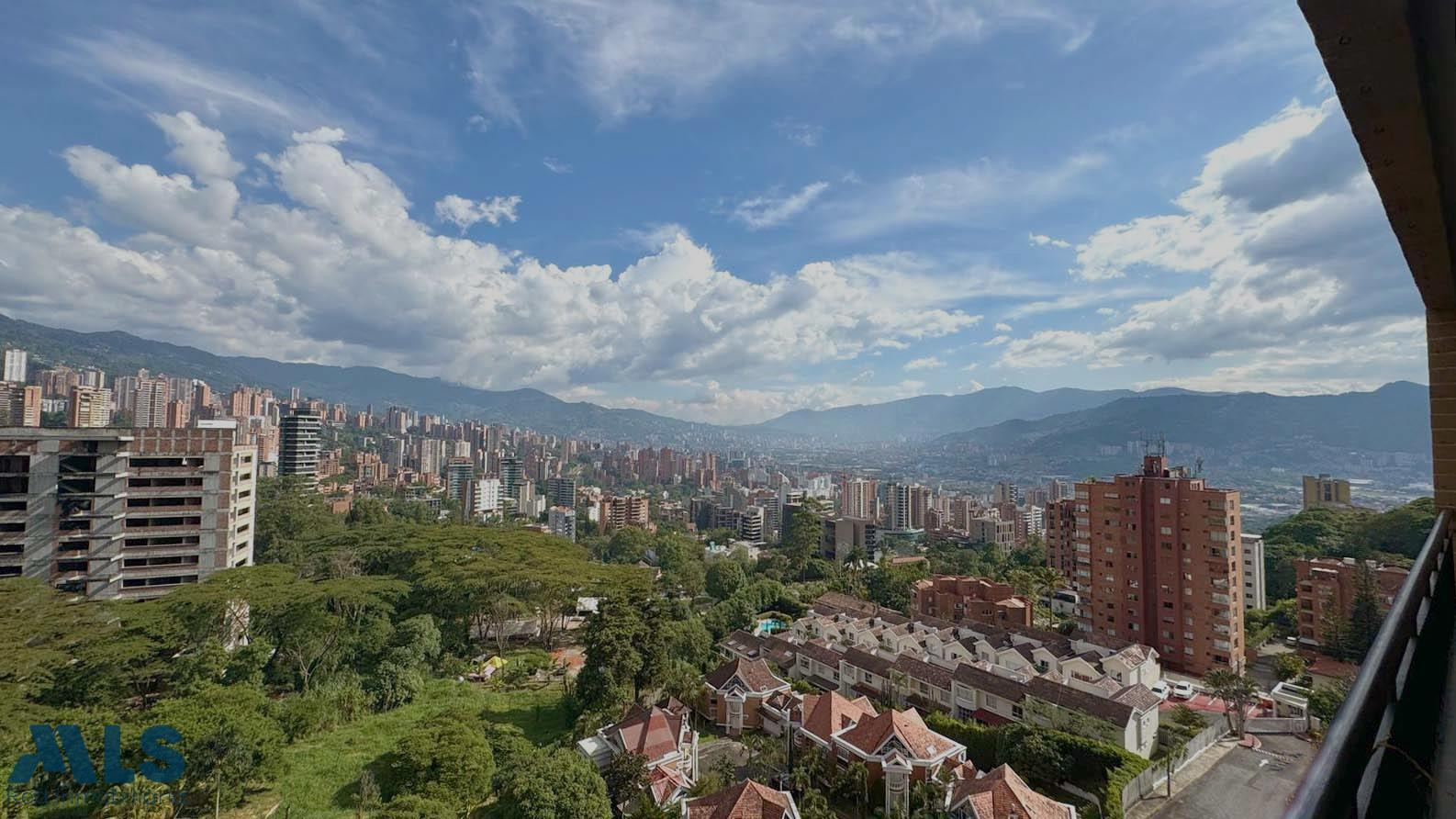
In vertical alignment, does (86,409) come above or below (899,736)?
above

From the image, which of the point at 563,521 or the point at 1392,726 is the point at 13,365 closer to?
the point at 563,521

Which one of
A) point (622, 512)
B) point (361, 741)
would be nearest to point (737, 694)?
point (361, 741)

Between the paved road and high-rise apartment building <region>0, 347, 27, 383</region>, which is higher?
high-rise apartment building <region>0, 347, 27, 383</region>

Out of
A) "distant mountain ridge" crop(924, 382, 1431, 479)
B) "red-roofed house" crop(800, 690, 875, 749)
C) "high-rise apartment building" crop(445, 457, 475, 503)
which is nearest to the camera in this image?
"red-roofed house" crop(800, 690, 875, 749)

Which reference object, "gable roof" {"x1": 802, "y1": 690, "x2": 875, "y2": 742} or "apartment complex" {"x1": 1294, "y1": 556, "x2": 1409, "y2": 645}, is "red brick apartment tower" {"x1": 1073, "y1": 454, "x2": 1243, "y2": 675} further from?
"gable roof" {"x1": 802, "y1": 690, "x2": 875, "y2": 742}

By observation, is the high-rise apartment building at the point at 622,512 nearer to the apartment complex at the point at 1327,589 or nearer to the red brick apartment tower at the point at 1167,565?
the red brick apartment tower at the point at 1167,565

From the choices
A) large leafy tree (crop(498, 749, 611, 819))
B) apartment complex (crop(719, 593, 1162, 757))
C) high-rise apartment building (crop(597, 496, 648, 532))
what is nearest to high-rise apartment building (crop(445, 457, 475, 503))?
high-rise apartment building (crop(597, 496, 648, 532))

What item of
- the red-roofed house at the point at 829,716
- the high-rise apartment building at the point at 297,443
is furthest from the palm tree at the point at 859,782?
the high-rise apartment building at the point at 297,443
